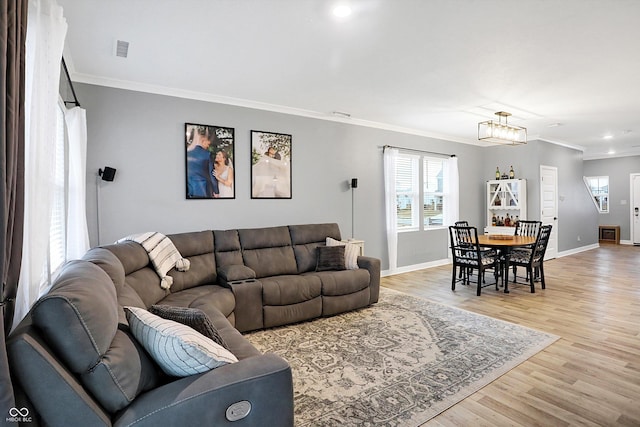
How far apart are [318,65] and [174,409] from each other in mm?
3048

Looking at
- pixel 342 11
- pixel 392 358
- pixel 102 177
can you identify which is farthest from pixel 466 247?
pixel 102 177

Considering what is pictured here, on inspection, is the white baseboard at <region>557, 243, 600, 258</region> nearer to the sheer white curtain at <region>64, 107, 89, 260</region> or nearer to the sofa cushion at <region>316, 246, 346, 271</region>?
the sofa cushion at <region>316, 246, 346, 271</region>

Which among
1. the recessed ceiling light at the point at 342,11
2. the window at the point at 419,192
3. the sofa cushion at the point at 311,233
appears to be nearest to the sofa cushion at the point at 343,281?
the sofa cushion at the point at 311,233

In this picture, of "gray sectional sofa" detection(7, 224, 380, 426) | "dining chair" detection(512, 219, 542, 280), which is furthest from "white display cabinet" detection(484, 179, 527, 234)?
"gray sectional sofa" detection(7, 224, 380, 426)

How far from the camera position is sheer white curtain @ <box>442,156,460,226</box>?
7070mm

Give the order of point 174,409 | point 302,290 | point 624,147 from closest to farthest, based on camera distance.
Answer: point 174,409, point 302,290, point 624,147

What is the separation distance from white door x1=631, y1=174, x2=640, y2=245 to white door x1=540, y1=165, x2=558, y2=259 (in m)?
4.09

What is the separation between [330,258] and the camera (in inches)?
171

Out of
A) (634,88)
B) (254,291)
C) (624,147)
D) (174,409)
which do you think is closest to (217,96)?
(254,291)

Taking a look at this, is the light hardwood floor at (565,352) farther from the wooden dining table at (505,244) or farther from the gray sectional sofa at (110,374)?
the gray sectional sofa at (110,374)

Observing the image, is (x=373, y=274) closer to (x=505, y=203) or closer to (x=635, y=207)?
(x=505, y=203)

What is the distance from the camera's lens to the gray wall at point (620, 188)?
979cm

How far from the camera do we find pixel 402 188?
6414 mm

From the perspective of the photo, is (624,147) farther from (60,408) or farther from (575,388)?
(60,408)
